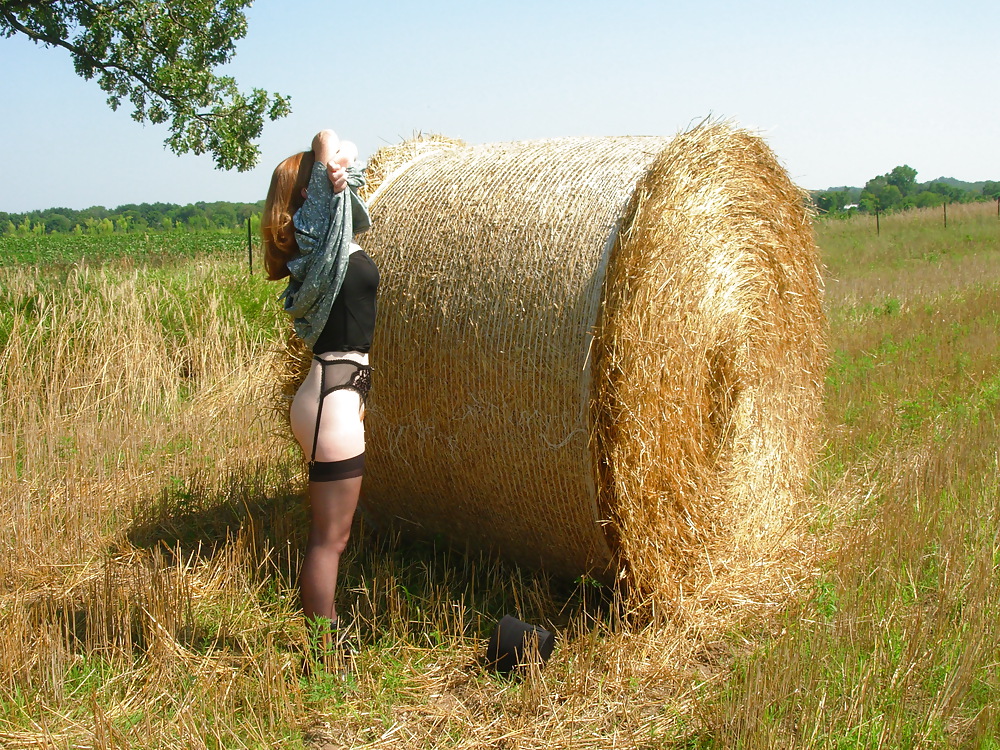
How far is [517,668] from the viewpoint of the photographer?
3533 mm

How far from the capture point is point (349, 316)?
3.46 metres

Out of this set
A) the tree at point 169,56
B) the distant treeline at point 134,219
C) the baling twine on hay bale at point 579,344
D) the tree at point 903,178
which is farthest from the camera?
the tree at point 903,178

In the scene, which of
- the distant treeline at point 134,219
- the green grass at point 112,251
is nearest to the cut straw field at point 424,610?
the green grass at point 112,251

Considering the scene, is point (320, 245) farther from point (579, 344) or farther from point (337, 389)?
point (579, 344)

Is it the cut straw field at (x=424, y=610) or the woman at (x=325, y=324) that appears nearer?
the cut straw field at (x=424, y=610)

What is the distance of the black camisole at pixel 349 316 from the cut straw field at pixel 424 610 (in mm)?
1233

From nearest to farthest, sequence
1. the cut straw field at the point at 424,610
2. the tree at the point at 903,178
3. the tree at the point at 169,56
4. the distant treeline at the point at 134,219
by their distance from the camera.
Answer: the cut straw field at the point at 424,610 → the tree at the point at 169,56 → the distant treeline at the point at 134,219 → the tree at the point at 903,178

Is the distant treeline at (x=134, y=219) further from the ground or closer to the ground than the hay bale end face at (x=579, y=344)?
further from the ground

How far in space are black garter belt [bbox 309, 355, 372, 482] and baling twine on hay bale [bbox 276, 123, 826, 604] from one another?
0.58m

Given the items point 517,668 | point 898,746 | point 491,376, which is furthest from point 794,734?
point 491,376

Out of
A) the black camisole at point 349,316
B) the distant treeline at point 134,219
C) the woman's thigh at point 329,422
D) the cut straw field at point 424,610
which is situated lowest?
the cut straw field at point 424,610

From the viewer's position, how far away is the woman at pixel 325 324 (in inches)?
133

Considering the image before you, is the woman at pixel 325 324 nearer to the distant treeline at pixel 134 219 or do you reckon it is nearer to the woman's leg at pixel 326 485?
the woman's leg at pixel 326 485

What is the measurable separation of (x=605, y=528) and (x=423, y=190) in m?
1.92
